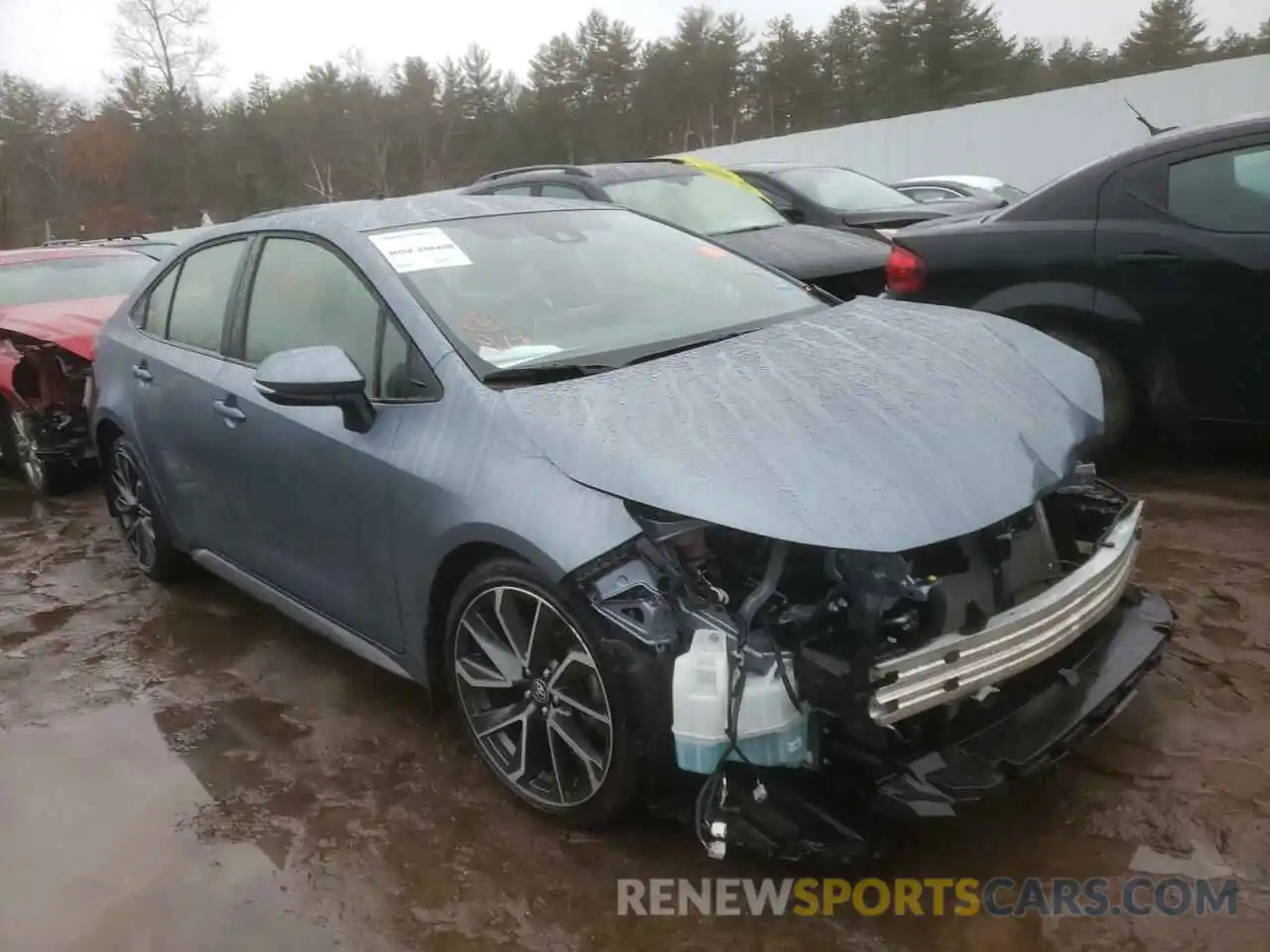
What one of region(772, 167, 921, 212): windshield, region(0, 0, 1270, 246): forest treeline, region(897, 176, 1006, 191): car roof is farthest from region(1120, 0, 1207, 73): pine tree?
region(772, 167, 921, 212): windshield

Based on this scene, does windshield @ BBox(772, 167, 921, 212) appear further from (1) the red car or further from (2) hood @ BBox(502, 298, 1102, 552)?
(2) hood @ BBox(502, 298, 1102, 552)

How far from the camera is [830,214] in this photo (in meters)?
8.55

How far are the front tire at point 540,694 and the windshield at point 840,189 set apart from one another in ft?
22.4

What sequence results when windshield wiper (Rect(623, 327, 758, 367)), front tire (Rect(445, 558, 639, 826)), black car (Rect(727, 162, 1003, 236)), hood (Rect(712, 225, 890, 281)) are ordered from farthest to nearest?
1. black car (Rect(727, 162, 1003, 236))
2. hood (Rect(712, 225, 890, 281))
3. windshield wiper (Rect(623, 327, 758, 367))
4. front tire (Rect(445, 558, 639, 826))

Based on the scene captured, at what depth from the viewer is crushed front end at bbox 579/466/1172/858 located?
214 centimetres

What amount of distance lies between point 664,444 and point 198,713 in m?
2.14

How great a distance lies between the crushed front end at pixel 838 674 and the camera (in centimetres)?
214

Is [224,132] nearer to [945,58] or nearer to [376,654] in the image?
[945,58]

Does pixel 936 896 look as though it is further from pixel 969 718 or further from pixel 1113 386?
pixel 1113 386

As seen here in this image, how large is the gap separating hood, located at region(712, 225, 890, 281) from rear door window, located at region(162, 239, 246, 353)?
9.85 ft

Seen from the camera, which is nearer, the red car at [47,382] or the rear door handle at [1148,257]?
the rear door handle at [1148,257]

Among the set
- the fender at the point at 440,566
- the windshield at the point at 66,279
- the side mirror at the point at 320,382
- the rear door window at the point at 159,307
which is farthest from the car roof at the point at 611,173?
the fender at the point at 440,566

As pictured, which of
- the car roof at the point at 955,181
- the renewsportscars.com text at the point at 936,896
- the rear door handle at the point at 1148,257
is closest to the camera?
the renewsportscars.com text at the point at 936,896

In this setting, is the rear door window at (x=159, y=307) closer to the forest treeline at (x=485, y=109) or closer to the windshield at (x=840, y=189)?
the windshield at (x=840, y=189)
